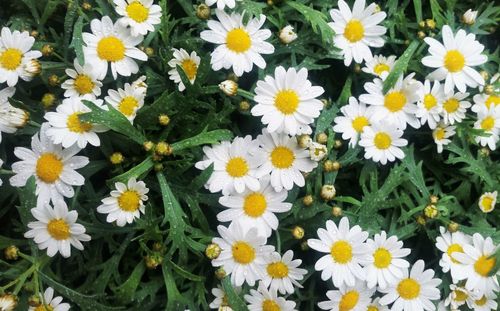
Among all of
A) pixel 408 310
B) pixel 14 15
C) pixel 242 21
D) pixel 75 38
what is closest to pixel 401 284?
pixel 408 310

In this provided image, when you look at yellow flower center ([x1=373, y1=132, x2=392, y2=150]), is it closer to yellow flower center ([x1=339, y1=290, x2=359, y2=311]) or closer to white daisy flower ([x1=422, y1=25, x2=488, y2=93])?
white daisy flower ([x1=422, y1=25, x2=488, y2=93])

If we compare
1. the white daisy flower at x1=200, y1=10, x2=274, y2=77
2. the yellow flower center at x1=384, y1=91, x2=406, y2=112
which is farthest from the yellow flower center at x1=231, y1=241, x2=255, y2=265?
the yellow flower center at x1=384, y1=91, x2=406, y2=112

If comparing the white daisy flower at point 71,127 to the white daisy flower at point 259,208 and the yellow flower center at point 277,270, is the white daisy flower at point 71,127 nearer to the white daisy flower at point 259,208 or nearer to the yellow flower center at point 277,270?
the white daisy flower at point 259,208

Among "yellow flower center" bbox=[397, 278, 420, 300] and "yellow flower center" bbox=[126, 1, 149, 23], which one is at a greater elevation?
"yellow flower center" bbox=[126, 1, 149, 23]

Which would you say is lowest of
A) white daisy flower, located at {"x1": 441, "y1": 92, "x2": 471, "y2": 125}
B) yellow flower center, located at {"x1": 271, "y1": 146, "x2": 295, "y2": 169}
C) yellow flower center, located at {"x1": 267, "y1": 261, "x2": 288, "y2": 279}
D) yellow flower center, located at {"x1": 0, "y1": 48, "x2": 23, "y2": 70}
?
yellow flower center, located at {"x1": 267, "y1": 261, "x2": 288, "y2": 279}

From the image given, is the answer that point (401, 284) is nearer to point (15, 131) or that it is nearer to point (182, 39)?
point (182, 39)

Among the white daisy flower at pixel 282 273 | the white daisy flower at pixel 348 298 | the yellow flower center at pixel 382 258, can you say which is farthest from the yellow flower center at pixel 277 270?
the yellow flower center at pixel 382 258
